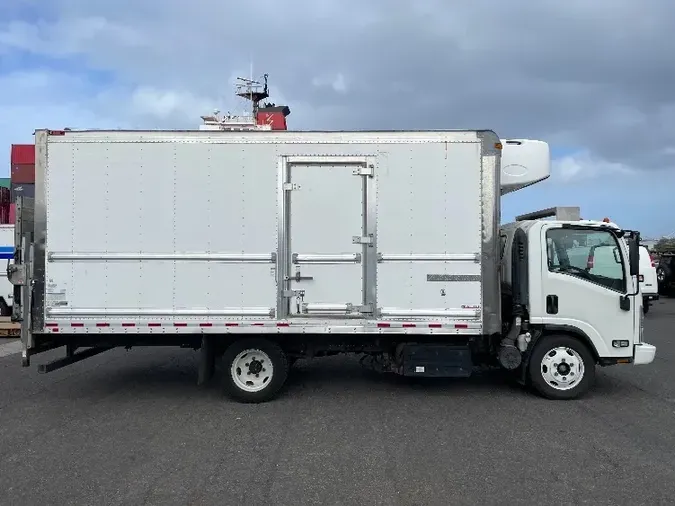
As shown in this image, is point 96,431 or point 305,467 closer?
point 305,467

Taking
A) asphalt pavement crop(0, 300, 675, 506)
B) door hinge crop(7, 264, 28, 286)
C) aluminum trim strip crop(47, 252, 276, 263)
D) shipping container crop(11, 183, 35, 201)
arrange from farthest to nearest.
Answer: shipping container crop(11, 183, 35, 201), aluminum trim strip crop(47, 252, 276, 263), door hinge crop(7, 264, 28, 286), asphalt pavement crop(0, 300, 675, 506)

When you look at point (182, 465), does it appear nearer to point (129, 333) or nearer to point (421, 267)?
point (129, 333)

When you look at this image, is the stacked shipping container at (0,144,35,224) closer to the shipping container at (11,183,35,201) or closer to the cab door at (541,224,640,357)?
the shipping container at (11,183,35,201)

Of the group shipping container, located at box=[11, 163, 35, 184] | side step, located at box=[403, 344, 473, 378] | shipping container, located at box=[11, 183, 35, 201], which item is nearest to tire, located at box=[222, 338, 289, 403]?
side step, located at box=[403, 344, 473, 378]

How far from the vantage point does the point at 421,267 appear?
7215 millimetres

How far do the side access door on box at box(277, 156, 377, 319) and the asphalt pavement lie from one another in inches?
48.6

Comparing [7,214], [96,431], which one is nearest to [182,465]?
[96,431]

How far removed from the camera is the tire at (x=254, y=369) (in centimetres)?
746

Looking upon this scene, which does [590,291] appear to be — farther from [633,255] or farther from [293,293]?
[293,293]

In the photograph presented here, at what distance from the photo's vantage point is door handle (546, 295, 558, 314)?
7.53 metres

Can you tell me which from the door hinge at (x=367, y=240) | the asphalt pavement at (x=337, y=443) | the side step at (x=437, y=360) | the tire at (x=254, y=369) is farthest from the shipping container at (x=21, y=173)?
the side step at (x=437, y=360)

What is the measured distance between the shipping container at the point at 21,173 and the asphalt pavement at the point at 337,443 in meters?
10.8

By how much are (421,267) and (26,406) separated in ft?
16.3

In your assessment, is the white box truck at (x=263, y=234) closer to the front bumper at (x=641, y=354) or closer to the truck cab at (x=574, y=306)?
the truck cab at (x=574, y=306)
